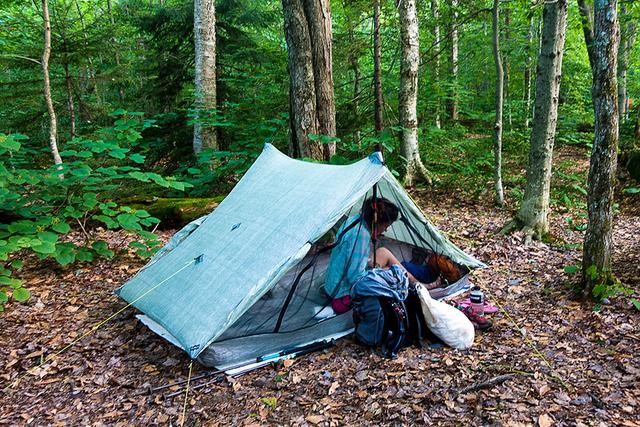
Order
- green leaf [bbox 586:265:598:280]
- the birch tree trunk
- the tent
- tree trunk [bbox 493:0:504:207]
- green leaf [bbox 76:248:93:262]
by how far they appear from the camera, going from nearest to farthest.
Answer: the tent, green leaf [bbox 586:265:598:280], green leaf [bbox 76:248:93:262], tree trunk [bbox 493:0:504:207], the birch tree trunk

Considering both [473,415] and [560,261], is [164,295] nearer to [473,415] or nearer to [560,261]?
[473,415]

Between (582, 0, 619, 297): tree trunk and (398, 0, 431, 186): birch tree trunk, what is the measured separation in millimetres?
4273

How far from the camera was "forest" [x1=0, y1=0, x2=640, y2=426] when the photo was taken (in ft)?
9.43

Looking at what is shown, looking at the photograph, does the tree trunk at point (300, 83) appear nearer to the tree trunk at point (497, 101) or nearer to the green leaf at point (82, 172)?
the tree trunk at point (497, 101)

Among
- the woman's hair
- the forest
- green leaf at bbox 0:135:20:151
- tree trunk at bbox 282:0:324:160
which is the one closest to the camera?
the forest

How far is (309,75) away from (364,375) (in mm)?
4640

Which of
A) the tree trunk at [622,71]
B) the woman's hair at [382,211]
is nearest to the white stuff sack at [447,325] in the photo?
the woman's hair at [382,211]

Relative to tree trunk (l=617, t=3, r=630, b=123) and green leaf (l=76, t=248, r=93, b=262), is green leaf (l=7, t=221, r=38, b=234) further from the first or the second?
tree trunk (l=617, t=3, r=630, b=123)

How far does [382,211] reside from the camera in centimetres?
409

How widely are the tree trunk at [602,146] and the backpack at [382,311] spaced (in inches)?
65.3

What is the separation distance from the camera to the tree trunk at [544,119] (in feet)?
16.1

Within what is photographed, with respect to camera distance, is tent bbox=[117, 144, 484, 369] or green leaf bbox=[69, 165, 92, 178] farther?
green leaf bbox=[69, 165, 92, 178]

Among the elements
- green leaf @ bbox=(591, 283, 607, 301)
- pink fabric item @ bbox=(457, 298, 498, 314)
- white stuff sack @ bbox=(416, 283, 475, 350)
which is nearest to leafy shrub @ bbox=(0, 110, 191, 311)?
white stuff sack @ bbox=(416, 283, 475, 350)

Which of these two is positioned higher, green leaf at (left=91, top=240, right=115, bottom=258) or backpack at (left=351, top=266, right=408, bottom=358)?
green leaf at (left=91, top=240, right=115, bottom=258)
